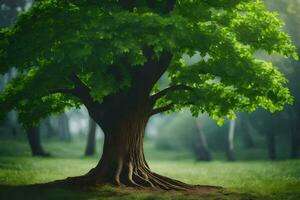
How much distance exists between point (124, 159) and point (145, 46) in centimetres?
529

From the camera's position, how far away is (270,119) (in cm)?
4547

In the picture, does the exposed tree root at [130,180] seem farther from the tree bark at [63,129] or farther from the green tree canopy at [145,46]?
the tree bark at [63,129]

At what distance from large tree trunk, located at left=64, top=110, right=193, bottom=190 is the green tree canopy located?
187 cm

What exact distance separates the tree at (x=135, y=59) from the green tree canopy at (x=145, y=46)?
0.04 metres

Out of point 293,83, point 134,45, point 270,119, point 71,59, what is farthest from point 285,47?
point 270,119

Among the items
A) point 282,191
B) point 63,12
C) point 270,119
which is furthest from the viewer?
point 270,119

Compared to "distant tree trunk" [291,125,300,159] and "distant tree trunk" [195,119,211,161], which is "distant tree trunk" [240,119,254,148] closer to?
"distant tree trunk" [195,119,211,161]

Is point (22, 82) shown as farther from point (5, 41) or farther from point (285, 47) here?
point (285, 47)

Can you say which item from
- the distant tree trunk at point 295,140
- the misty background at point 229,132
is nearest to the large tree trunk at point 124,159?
the misty background at point 229,132

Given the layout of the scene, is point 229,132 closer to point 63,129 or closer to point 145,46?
point 145,46

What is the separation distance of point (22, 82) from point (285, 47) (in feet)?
42.3

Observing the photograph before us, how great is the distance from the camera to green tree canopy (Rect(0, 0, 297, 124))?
16531 mm

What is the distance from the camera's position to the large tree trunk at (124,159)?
20156 mm

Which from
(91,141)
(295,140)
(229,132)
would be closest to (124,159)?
(295,140)
